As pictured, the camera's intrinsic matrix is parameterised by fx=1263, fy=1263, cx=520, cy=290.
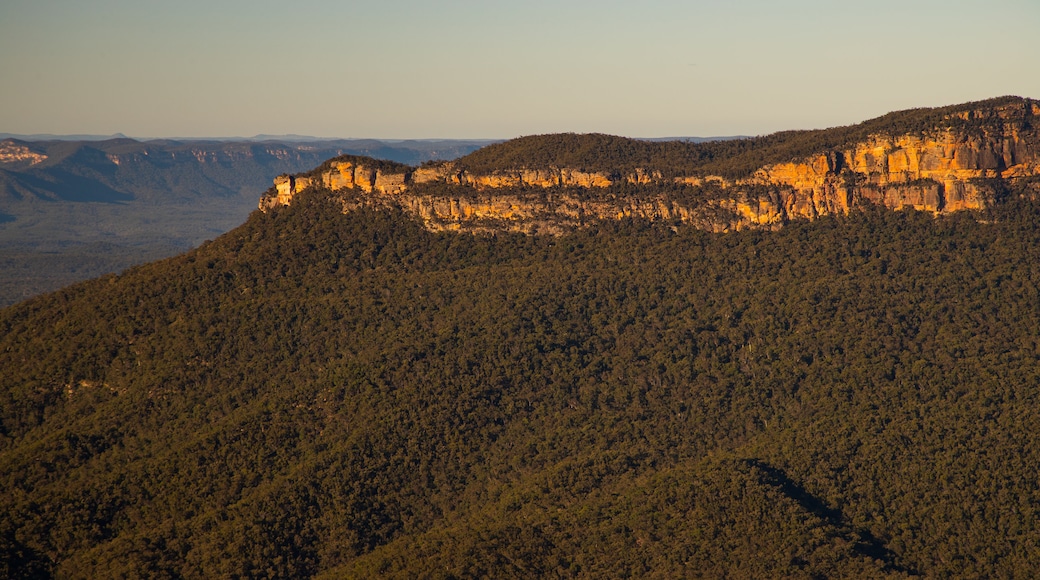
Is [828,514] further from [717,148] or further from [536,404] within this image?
[717,148]

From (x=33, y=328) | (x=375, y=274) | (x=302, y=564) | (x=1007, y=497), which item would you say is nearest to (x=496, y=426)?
(x=302, y=564)

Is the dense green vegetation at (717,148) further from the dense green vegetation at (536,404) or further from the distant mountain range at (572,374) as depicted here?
the dense green vegetation at (536,404)

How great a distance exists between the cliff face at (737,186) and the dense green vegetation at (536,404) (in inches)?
73.9

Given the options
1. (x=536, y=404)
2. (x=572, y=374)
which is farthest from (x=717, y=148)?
(x=536, y=404)

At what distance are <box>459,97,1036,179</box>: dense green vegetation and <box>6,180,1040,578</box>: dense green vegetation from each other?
723 cm

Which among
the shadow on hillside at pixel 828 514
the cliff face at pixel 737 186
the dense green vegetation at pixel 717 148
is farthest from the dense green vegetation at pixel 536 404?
the dense green vegetation at pixel 717 148

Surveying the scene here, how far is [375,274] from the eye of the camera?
11275 centimetres

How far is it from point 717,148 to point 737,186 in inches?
599

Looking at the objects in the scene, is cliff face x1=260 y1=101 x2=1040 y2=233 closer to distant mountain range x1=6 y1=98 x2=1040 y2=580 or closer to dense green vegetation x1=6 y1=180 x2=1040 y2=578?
distant mountain range x1=6 y1=98 x2=1040 y2=580

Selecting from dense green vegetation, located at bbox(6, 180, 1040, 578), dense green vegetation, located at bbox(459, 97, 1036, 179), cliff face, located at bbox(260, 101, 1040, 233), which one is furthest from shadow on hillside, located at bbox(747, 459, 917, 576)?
dense green vegetation, located at bbox(459, 97, 1036, 179)

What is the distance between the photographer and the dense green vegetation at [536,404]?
74812mm

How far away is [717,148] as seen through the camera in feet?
431

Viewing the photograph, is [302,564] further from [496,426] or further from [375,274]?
[375,274]

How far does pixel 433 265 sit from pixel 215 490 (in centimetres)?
3789
